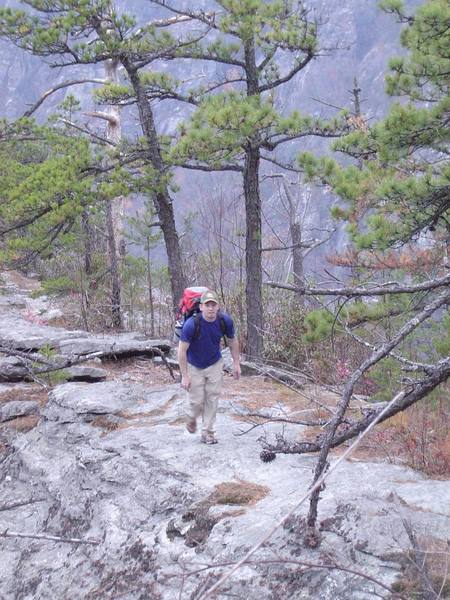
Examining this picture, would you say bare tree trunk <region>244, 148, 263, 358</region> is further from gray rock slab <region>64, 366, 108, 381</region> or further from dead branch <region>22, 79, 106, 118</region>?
dead branch <region>22, 79, 106, 118</region>

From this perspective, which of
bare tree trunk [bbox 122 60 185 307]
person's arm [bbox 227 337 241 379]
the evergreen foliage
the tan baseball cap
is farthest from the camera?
bare tree trunk [bbox 122 60 185 307]

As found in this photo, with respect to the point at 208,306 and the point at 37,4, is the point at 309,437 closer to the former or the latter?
the point at 208,306

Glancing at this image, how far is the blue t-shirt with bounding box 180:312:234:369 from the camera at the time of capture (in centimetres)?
589

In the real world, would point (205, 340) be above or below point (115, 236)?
below

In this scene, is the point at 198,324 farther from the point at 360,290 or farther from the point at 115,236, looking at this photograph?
the point at 115,236

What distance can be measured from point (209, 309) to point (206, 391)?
0.87 metres

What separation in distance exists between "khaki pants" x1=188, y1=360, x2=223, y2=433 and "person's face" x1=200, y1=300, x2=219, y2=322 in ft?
1.68

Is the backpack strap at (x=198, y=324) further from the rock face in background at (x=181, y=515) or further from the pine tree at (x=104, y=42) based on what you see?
the pine tree at (x=104, y=42)

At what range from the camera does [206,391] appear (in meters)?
6.18

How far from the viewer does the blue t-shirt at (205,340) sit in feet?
19.3

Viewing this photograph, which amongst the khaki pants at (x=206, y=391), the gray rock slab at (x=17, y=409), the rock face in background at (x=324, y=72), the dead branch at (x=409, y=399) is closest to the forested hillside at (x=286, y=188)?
Answer: the dead branch at (x=409, y=399)

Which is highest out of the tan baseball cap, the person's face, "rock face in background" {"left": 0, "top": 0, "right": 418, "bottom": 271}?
"rock face in background" {"left": 0, "top": 0, "right": 418, "bottom": 271}

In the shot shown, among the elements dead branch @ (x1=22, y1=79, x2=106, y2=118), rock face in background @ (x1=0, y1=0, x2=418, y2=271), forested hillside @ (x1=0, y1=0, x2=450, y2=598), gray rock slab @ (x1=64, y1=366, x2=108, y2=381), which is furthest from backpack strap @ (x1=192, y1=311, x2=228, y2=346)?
rock face in background @ (x1=0, y1=0, x2=418, y2=271)

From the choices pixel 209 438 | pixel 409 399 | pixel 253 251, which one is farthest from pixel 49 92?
pixel 409 399
